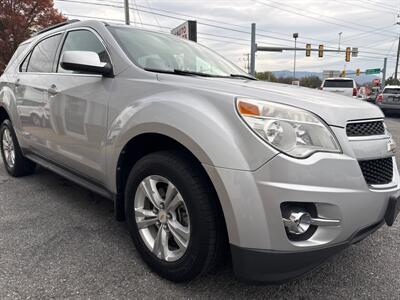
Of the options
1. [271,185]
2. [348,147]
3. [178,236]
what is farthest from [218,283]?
[348,147]

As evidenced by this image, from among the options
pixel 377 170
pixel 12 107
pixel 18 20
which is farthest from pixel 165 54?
pixel 18 20

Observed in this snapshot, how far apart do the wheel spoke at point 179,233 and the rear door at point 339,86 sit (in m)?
14.8

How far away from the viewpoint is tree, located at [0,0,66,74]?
2522 cm

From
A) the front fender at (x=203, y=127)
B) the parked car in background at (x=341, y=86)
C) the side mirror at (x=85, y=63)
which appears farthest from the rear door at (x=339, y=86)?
the front fender at (x=203, y=127)

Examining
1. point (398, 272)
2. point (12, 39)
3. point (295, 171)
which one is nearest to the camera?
point (295, 171)

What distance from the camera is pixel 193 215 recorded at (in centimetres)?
198

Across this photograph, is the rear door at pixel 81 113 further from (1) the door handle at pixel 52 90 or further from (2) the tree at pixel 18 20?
(2) the tree at pixel 18 20

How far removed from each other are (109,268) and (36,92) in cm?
206

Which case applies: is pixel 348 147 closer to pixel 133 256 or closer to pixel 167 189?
pixel 167 189

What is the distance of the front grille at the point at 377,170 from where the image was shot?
1950 mm

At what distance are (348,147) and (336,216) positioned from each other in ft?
1.20

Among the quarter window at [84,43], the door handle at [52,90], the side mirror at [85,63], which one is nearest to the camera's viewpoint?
the side mirror at [85,63]

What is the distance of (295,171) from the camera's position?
1734mm

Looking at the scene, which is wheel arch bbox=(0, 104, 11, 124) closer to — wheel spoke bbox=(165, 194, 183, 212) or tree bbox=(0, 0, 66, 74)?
wheel spoke bbox=(165, 194, 183, 212)
